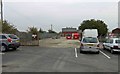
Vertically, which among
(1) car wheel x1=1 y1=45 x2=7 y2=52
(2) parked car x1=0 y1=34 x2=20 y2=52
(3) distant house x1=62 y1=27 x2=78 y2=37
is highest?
(3) distant house x1=62 y1=27 x2=78 y2=37

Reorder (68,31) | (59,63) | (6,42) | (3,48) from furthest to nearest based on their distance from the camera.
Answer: (68,31), (6,42), (3,48), (59,63)

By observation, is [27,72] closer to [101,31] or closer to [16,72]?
[16,72]

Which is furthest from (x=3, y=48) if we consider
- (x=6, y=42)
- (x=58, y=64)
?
(x=58, y=64)

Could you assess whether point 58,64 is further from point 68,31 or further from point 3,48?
point 68,31

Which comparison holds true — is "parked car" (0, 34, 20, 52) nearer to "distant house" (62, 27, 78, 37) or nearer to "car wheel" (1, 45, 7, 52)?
"car wheel" (1, 45, 7, 52)

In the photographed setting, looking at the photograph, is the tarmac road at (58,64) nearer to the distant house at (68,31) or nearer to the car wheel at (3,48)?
the car wheel at (3,48)

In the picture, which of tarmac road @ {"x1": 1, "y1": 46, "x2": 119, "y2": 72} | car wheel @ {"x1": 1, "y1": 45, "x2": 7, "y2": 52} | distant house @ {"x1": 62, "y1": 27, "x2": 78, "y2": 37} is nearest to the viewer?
tarmac road @ {"x1": 1, "y1": 46, "x2": 119, "y2": 72}

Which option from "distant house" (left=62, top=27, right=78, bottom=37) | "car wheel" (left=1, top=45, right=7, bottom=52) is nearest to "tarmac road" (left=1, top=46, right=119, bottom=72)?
"car wheel" (left=1, top=45, right=7, bottom=52)

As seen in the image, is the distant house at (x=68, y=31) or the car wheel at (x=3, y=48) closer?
the car wheel at (x=3, y=48)

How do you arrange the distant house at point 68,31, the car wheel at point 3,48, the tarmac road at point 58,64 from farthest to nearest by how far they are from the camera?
the distant house at point 68,31 < the car wheel at point 3,48 < the tarmac road at point 58,64

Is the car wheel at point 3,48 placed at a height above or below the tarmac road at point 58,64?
above

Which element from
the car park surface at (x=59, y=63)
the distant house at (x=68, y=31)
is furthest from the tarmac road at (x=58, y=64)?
the distant house at (x=68, y=31)

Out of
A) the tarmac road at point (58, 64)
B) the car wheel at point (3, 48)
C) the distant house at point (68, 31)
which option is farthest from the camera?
the distant house at point (68, 31)

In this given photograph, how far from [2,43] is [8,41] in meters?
0.56
